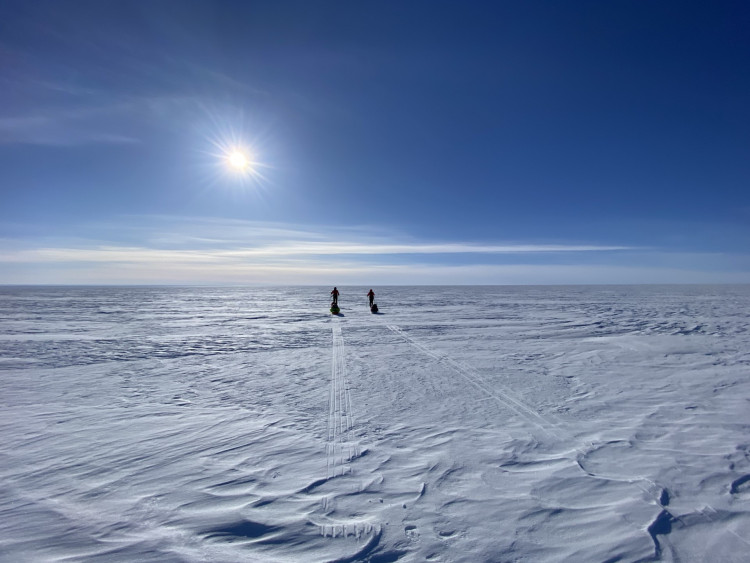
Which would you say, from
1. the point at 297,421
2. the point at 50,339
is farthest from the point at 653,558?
the point at 50,339

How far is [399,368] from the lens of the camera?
9.27 meters

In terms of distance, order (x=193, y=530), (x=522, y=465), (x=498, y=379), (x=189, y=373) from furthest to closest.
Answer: (x=189, y=373), (x=498, y=379), (x=522, y=465), (x=193, y=530)

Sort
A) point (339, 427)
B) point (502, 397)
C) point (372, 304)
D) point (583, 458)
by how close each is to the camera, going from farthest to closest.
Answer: point (372, 304), point (502, 397), point (339, 427), point (583, 458)

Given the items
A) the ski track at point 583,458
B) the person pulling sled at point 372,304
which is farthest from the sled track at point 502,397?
the person pulling sled at point 372,304

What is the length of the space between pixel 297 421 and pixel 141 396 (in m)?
3.50

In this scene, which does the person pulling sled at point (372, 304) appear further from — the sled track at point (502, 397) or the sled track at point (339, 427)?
the sled track at point (339, 427)

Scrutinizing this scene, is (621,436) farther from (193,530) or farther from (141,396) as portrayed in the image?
(141,396)

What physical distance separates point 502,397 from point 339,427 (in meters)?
3.28

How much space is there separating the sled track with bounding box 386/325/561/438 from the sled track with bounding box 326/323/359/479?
278 cm

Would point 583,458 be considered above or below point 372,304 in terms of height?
below

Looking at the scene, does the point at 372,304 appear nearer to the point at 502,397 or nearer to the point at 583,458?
the point at 502,397

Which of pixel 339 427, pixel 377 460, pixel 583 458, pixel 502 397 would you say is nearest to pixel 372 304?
pixel 502 397

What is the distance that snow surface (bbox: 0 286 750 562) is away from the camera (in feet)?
10.5

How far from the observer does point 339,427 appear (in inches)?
219
